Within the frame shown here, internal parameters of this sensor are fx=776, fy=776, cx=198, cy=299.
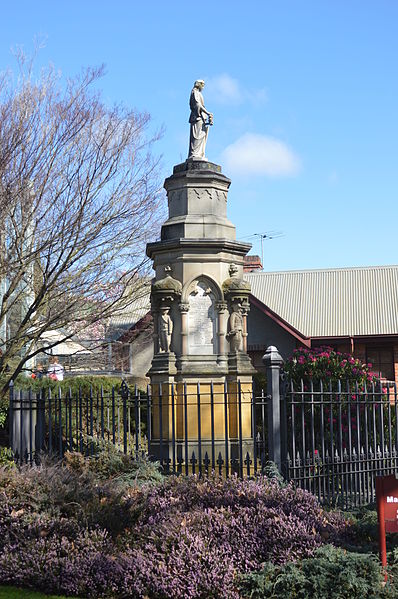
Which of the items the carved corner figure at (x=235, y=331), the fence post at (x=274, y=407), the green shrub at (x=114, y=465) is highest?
the carved corner figure at (x=235, y=331)

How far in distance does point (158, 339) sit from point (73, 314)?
12.0 ft

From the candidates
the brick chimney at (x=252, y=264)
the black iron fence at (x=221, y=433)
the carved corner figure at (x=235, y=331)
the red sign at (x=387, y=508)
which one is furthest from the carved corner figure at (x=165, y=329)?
the brick chimney at (x=252, y=264)

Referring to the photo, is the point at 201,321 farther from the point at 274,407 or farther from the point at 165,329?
the point at 274,407

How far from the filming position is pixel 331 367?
15.2 metres

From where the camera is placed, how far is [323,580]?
609cm

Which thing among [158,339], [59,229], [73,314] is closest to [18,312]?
[73,314]

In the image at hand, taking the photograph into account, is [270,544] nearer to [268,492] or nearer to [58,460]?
[268,492]

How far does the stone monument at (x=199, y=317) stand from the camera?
1055cm

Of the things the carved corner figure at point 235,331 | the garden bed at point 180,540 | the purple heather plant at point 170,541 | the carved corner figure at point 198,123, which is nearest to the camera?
the garden bed at point 180,540

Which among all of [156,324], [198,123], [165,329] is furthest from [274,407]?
[198,123]

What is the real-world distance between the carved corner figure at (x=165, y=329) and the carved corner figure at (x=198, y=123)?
95.4 inches

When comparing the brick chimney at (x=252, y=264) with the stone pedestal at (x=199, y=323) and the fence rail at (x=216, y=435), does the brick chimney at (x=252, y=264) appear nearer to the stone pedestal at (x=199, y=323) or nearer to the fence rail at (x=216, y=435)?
the stone pedestal at (x=199, y=323)

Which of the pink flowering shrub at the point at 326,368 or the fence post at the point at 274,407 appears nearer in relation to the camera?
the fence post at the point at 274,407

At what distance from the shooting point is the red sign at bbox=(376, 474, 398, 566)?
6.47 metres
